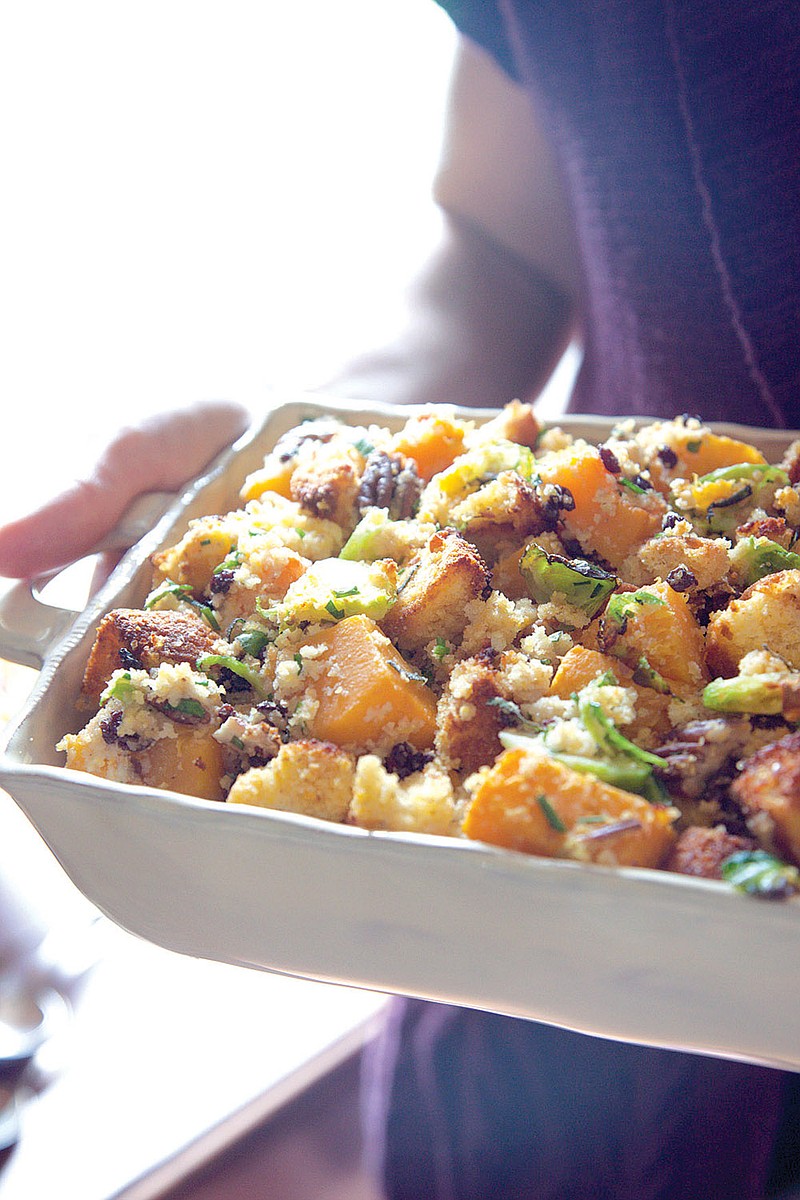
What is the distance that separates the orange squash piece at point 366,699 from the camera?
0.69 m

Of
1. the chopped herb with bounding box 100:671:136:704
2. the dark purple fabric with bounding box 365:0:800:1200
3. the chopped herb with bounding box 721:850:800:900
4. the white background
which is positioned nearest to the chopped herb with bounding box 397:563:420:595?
the chopped herb with bounding box 100:671:136:704

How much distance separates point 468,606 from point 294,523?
21 cm

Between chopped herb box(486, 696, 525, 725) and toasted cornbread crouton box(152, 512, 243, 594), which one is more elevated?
toasted cornbread crouton box(152, 512, 243, 594)

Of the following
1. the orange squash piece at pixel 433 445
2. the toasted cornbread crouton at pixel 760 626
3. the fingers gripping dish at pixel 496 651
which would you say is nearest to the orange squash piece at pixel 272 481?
the fingers gripping dish at pixel 496 651

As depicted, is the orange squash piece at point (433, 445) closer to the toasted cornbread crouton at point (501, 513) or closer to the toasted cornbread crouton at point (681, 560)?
the toasted cornbread crouton at point (501, 513)

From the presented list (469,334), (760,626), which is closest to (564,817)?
(760,626)

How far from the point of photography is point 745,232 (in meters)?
1.07

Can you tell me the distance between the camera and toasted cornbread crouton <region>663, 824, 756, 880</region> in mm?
558

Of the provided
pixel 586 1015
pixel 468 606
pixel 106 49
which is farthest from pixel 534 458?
pixel 106 49

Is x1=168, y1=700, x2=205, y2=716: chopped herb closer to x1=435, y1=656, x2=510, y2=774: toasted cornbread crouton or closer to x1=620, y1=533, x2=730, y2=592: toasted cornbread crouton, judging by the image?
x1=435, y1=656, x2=510, y2=774: toasted cornbread crouton

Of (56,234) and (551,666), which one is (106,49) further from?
(551,666)

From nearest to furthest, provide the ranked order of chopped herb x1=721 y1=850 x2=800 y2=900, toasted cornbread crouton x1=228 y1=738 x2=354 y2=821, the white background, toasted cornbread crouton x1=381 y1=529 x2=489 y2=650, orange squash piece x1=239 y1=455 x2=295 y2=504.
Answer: chopped herb x1=721 y1=850 x2=800 y2=900 → toasted cornbread crouton x1=228 y1=738 x2=354 y2=821 → toasted cornbread crouton x1=381 y1=529 x2=489 y2=650 → orange squash piece x1=239 y1=455 x2=295 y2=504 → the white background

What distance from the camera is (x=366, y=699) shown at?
2.24 ft

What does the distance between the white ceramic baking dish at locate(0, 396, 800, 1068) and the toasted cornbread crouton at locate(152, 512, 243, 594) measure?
159 mm
